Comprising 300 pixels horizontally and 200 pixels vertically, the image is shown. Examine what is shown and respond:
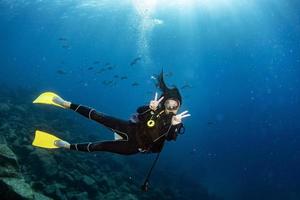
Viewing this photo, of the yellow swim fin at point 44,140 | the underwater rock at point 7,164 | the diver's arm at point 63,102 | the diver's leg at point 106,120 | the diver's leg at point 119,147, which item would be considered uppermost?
the diver's arm at point 63,102

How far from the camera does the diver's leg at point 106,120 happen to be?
7.09 metres

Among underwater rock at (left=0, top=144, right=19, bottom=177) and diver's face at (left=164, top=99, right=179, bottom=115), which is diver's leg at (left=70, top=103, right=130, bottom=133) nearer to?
diver's face at (left=164, top=99, right=179, bottom=115)

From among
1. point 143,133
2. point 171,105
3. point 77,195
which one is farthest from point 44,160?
point 171,105

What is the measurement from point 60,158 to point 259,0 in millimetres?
28474

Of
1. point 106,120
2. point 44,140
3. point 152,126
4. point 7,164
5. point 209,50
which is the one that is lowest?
point 209,50

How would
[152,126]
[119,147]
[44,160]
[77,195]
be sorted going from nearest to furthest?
[152,126] < [119,147] < [77,195] < [44,160]

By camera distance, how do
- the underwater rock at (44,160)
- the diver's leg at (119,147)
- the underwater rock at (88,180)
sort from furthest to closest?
the underwater rock at (88,180)
the underwater rock at (44,160)
the diver's leg at (119,147)

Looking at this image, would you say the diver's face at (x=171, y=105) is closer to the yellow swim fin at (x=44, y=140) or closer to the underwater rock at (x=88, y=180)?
the yellow swim fin at (x=44, y=140)

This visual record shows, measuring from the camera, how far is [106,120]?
291 inches

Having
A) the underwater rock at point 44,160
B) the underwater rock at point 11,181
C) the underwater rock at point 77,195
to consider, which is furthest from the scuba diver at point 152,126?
the underwater rock at point 44,160

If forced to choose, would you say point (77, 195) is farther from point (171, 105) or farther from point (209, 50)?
point (209, 50)

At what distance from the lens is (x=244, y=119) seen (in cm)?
9975

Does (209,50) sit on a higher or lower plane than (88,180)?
lower

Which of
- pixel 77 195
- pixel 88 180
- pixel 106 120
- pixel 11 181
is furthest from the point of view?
pixel 88 180
